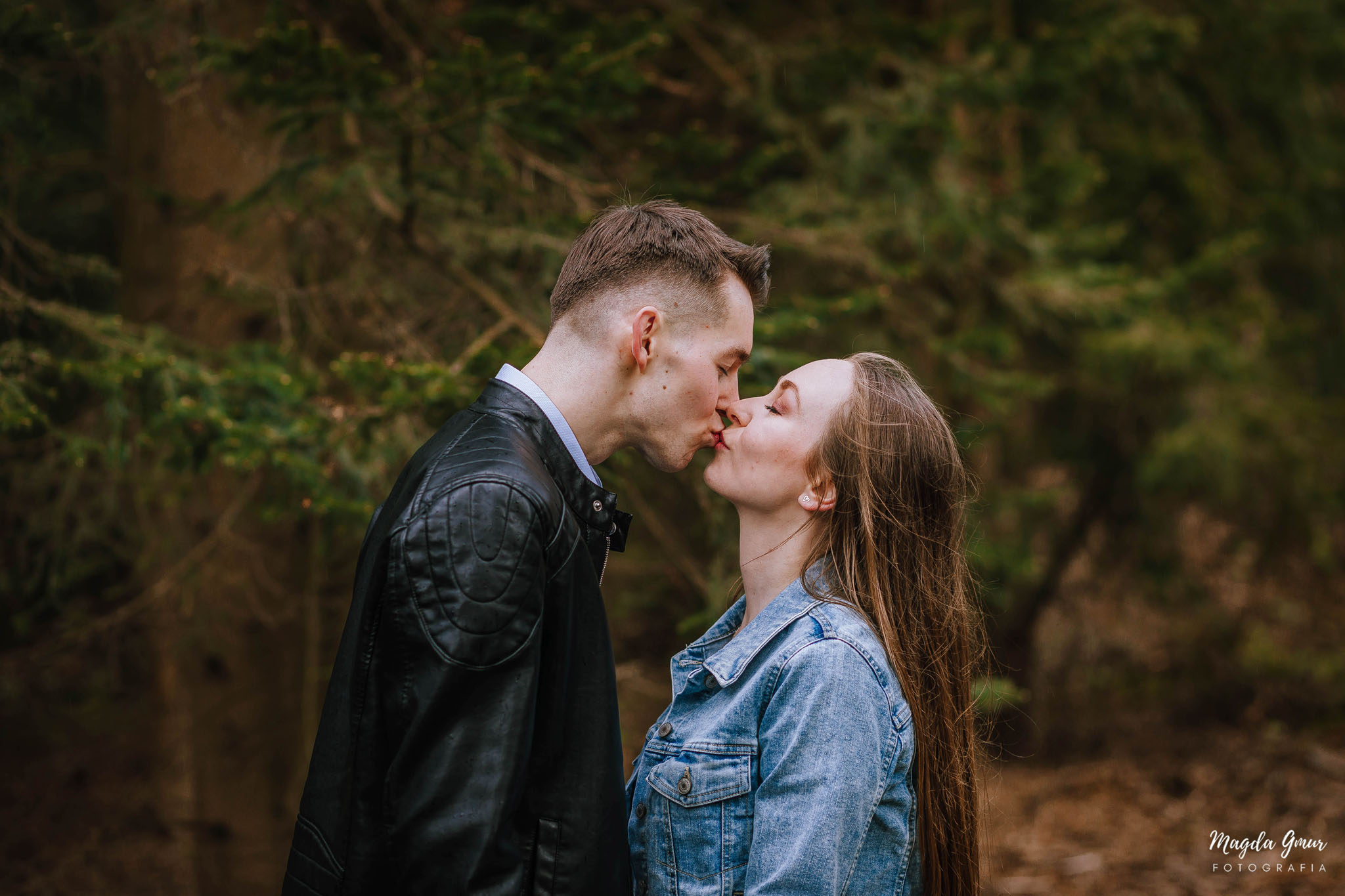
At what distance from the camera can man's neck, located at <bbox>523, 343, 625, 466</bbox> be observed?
2189 mm

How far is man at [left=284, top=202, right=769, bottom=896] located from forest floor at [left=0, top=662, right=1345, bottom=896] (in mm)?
2834

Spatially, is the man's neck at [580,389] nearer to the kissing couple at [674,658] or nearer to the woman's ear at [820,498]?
the kissing couple at [674,658]

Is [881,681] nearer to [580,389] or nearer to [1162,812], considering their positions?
[580,389]

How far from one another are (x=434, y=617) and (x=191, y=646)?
407 centimetres

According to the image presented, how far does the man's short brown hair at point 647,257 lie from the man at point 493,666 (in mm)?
56

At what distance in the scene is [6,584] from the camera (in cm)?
423

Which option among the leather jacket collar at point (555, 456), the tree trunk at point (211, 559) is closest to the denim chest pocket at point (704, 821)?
the leather jacket collar at point (555, 456)

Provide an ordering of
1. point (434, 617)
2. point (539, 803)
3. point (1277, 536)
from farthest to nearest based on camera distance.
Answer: point (1277, 536), point (539, 803), point (434, 617)

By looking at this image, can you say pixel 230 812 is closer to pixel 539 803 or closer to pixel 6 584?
pixel 6 584

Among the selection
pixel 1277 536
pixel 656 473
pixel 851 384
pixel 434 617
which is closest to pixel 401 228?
pixel 656 473

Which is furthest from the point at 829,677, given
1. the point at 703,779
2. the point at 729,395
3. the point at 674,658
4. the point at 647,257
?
the point at 647,257

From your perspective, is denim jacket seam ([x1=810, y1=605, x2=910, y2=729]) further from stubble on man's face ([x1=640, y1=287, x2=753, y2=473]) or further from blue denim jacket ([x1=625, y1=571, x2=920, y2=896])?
stubble on man's face ([x1=640, y1=287, x2=753, y2=473])

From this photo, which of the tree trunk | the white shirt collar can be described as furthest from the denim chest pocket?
the tree trunk

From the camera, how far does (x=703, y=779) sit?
2113 mm
